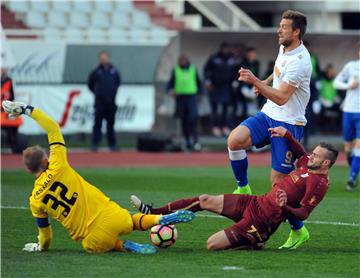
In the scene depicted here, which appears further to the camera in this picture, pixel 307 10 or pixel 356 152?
pixel 307 10

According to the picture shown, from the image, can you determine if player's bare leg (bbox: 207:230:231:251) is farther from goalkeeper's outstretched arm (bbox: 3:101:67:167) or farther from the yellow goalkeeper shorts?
goalkeeper's outstretched arm (bbox: 3:101:67:167)

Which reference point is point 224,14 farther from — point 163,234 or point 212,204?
point 163,234

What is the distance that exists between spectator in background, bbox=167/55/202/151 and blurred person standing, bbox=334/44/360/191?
902cm

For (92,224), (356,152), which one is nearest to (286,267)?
(92,224)

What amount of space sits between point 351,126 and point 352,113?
0.27 m

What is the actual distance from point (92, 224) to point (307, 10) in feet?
81.0

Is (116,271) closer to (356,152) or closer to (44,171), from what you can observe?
(44,171)

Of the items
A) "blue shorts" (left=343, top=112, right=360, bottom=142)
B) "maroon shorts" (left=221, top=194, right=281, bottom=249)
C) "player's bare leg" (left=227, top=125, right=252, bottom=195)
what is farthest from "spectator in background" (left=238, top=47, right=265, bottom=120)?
"maroon shorts" (left=221, top=194, right=281, bottom=249)

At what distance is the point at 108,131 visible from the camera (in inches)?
1016

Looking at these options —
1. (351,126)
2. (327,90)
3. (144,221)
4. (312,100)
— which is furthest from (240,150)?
(327,90)

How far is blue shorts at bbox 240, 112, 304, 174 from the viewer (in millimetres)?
11438

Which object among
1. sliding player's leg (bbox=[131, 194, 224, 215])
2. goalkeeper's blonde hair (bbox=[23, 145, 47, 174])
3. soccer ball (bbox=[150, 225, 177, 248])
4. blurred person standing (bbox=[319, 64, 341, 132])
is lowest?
blurred person standing (bbox=[319, 64, 341, 132])

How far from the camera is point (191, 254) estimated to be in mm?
10336

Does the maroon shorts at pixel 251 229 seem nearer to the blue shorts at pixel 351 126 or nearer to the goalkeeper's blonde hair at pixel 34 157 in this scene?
the goalkeeper's blonde hair at pixel 34 157
